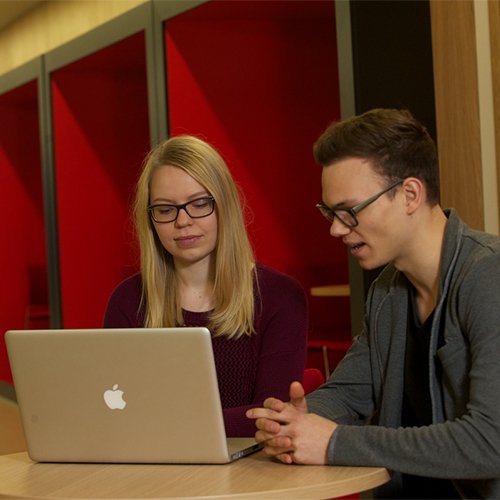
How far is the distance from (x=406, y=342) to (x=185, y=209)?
73cm

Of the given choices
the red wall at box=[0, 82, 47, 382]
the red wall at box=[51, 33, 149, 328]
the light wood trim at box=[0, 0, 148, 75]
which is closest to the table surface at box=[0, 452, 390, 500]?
the light wood trim at box=[0, 0, 148, 75]

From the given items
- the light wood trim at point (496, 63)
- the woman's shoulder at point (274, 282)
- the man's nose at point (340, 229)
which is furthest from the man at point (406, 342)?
the light wood trim at point (496, 63)

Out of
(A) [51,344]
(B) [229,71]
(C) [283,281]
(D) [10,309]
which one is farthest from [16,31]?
(A) [51,344]

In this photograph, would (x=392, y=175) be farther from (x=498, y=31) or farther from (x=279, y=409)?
(x=498, y=31)

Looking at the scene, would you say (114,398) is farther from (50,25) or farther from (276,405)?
(50,25)

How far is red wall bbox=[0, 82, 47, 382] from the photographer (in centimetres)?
880

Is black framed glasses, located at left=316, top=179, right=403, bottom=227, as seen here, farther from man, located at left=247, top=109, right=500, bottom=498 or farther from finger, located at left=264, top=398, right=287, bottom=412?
finger, located at left=264, top=398, right=287, bottom=412

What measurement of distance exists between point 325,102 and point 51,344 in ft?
13.1

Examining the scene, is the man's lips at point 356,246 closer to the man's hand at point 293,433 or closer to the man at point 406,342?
the man at point 406,342

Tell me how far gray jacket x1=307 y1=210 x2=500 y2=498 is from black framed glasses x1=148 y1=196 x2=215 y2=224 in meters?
0.55

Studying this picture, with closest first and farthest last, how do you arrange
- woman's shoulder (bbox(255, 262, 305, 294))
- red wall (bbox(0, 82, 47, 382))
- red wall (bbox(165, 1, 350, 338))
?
woman's shoulder (bbox(255, 262, 305, 294)), red wall (bbox(165, 1, 350, 338)), red wall (bbox(0, 82, 47, 382))

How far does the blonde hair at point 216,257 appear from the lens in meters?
2.72

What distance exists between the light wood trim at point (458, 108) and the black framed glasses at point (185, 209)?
127 cm

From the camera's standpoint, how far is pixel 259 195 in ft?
18.6
